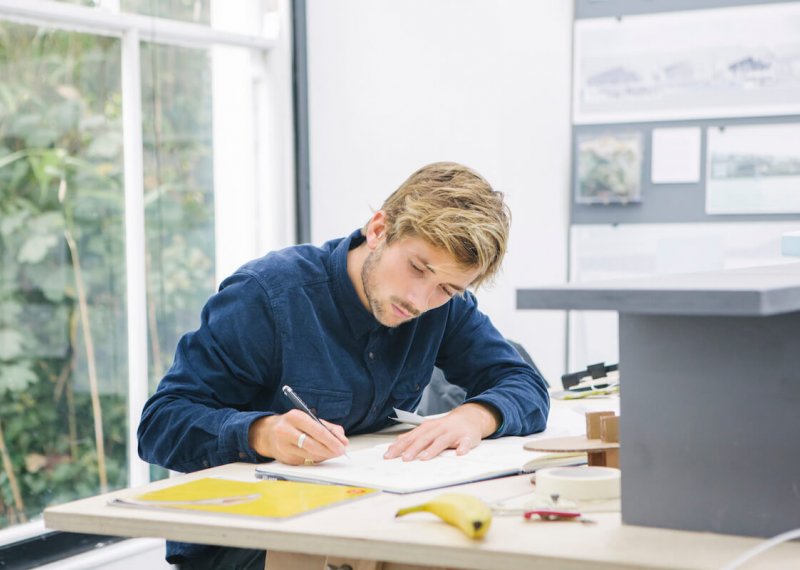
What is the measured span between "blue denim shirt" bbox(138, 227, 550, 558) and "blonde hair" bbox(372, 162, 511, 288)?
17 centimetres

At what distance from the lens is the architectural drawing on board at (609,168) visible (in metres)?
3.69

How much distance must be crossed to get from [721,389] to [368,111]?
291 cm

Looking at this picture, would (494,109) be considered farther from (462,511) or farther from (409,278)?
(462,511)

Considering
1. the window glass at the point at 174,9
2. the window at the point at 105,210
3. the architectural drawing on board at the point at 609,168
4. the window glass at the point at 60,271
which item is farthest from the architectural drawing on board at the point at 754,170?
the window glass at the point at 60,271

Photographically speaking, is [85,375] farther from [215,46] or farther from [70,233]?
[215,46]

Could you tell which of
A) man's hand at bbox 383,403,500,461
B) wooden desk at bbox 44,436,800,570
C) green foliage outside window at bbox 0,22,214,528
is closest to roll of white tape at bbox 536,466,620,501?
wooden desk at bbox 44,436,800,570

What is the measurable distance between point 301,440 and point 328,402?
319 mm

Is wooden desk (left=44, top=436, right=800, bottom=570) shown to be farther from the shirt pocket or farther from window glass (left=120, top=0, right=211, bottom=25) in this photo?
window glass (left=120, top=0, right=211, bottom=25)

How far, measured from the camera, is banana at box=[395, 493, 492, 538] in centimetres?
114

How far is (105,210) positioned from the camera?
3.25 metres

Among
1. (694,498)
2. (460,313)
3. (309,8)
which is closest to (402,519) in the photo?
(694,498)

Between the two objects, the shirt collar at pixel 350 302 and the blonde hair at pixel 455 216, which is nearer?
the blonde hair at pixel 455 216

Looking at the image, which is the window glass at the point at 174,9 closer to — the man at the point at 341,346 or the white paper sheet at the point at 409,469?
the man at the point at 341,346

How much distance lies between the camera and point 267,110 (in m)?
3.96
